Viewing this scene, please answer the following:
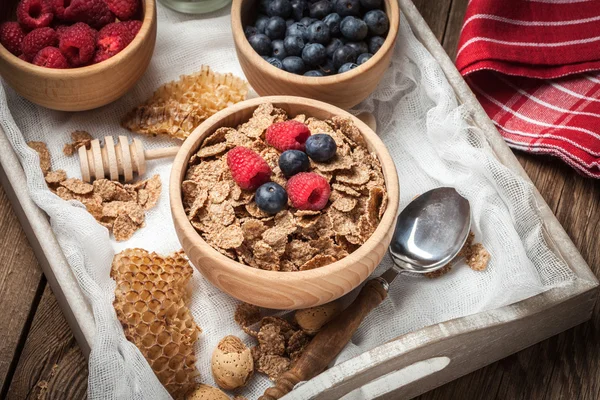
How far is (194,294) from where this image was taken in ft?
3.44

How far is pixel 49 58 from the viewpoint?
106 centimetres

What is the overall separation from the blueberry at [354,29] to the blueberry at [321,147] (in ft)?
0.64

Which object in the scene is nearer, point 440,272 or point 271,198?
point 271,198

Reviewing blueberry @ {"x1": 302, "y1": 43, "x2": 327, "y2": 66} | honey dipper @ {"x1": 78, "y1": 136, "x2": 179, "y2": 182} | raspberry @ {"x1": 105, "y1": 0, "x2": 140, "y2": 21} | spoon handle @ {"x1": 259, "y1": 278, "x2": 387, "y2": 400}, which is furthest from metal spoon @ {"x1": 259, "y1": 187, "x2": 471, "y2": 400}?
raspberry @ {"x1": 105, "y1": 0, "x2": 140, "y2": 21}

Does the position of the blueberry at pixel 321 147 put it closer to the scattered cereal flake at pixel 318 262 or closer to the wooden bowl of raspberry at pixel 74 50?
the scattered cereal flake at pixel 318 262

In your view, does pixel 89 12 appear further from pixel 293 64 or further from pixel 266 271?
pixel 266 271

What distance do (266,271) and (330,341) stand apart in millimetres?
128

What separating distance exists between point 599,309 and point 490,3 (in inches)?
18.8

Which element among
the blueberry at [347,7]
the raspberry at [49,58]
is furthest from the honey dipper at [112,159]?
the blueberry at [347,7]

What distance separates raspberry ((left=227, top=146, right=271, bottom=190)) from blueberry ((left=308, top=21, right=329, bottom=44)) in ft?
0.73

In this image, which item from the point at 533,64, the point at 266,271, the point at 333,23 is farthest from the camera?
the point at 533,64

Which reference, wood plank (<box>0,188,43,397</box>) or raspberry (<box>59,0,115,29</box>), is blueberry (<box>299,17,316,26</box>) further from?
wood plank (<box>0,188,43,397</box>)

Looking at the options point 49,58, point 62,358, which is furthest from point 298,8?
point 62,358

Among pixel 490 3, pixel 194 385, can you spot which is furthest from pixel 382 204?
pixel 490 3
